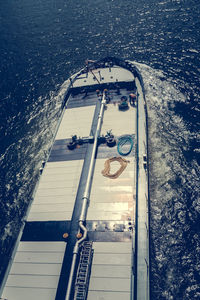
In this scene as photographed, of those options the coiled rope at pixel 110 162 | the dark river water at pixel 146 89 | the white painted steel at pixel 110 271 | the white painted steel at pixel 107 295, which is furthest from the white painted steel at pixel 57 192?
the white painted steel at pixel 107 295

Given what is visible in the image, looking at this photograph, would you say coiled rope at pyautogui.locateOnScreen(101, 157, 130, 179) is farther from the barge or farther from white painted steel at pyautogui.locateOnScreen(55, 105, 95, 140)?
white painted steel at pyautogui.locateOnScreen(55, 105, 95, 140)

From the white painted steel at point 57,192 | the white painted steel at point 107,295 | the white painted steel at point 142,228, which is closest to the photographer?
the white painted steel at point 107,295

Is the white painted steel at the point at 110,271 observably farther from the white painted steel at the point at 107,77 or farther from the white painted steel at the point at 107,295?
the white painted steel at the point at 107,77

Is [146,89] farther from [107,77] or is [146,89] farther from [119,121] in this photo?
[119,121]

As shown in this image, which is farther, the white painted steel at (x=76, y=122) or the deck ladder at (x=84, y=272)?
the white painted steel at (x=76, y=122)

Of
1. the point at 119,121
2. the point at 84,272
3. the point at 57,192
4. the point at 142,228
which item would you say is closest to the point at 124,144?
the point at 119,121

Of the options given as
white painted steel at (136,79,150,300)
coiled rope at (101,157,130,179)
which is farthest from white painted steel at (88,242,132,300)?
coiled rope at (101,157,130,179)
